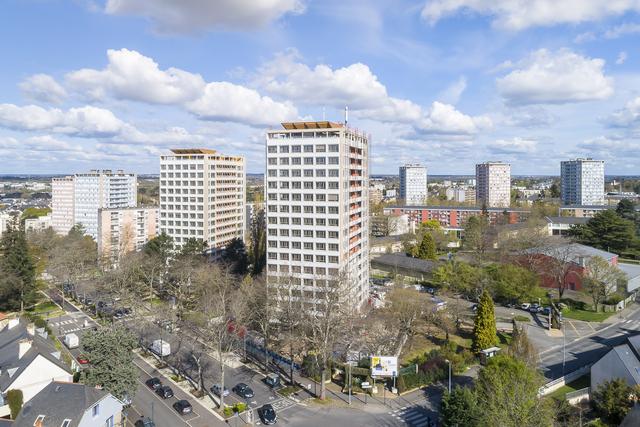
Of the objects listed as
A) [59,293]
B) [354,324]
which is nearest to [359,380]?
[354,324]

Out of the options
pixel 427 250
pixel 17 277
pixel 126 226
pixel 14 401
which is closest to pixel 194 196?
pixel 126 226

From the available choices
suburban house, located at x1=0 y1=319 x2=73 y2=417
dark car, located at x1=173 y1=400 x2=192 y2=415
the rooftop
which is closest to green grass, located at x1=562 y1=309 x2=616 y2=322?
the rooftop

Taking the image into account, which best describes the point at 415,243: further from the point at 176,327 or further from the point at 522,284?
the point at 176,327

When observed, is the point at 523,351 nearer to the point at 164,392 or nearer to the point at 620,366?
the point at 620,366

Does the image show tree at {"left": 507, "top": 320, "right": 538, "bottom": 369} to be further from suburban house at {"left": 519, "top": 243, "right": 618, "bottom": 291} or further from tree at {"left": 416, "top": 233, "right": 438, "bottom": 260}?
tree at {"left": 416, "top": 233, "right": 438, "bottom": 260}

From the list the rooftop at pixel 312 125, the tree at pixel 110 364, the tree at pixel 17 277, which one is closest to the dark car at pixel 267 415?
the tree at pixel 110 364

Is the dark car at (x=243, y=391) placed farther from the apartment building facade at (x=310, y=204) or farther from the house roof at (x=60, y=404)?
the apartment building facade at (x=310, y=204)
